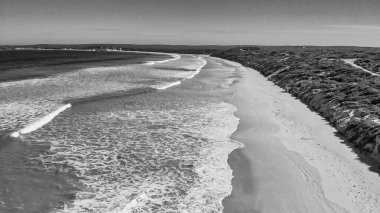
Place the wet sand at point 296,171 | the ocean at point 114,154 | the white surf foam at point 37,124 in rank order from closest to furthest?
1. the wet sand at point 296,171
2. the ocean at point 114,154
3. the white surf foam at point 37,124

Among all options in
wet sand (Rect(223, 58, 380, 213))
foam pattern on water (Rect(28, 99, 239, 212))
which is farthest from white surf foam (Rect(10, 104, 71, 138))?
wet sand (Rect(223, 58, 380, 213))

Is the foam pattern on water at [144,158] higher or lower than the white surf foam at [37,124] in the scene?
lower

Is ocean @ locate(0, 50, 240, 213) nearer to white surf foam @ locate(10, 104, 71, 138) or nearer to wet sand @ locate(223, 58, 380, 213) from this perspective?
white surf foam @ locate(10, 104, 71, 138)

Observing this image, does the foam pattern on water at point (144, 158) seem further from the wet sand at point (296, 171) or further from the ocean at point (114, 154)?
the wet sand at point (296, 171)

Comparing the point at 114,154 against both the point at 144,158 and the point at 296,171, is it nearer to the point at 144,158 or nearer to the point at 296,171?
the point at 144,158

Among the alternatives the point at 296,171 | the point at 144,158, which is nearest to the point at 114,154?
the point at 144,158

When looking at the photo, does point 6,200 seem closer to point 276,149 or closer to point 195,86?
point 276,149

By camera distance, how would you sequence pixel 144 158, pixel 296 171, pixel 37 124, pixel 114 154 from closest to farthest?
pixel 296 171
pixel 144 158
pixel 114 154
pixel 37 124

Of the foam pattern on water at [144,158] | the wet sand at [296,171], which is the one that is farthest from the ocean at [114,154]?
the wet sand at [296,171]

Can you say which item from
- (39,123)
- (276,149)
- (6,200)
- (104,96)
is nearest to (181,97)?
(104,96)
